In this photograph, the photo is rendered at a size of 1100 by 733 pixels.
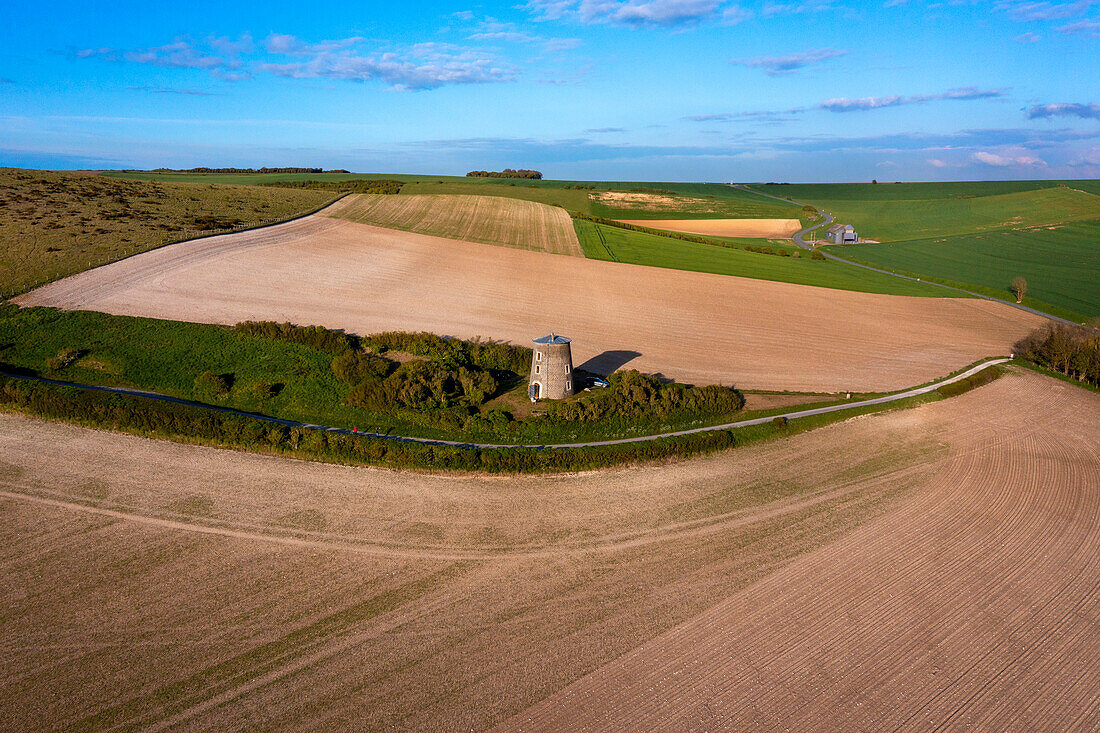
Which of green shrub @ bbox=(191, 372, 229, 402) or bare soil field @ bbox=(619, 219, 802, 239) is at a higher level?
bare soil field @ bbox=(619, 219, 802, 239)

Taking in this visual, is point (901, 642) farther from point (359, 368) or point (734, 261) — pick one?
point (734, 261)

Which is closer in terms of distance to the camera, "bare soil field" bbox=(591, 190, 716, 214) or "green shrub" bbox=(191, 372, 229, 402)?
"green shrub" bbox=(191, 372, 229, 402)

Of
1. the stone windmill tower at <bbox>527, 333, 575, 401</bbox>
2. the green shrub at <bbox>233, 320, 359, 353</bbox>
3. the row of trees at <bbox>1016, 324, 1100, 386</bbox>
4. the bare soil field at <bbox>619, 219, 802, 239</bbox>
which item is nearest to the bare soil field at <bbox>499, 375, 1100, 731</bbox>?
the stone windmill tower at <bbox>527, 333, 575, 401</bbox>

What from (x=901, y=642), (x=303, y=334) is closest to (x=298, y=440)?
(x=303, y=334)

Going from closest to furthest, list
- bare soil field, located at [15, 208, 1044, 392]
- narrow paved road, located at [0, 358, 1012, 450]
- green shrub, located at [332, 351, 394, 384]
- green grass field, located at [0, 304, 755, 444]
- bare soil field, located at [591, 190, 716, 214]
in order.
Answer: narrow paved road, located at [0, 358, 1012, 450] < green grass field, located at [0, 304, 755, 444] < green shrub, located at [332, 351, 394, 384] < bare soil field, located at [15, 208, 1044, 392] < bare soil field, located at [591, 190, 716, 214]

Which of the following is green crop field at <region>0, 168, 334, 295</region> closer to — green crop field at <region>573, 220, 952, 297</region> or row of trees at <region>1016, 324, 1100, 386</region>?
green crop field at <region>573, 220, 952, 297</region>

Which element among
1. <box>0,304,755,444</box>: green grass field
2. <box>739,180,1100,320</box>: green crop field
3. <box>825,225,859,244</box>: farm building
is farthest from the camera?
<box>825,225,859,244</box>: farm building
